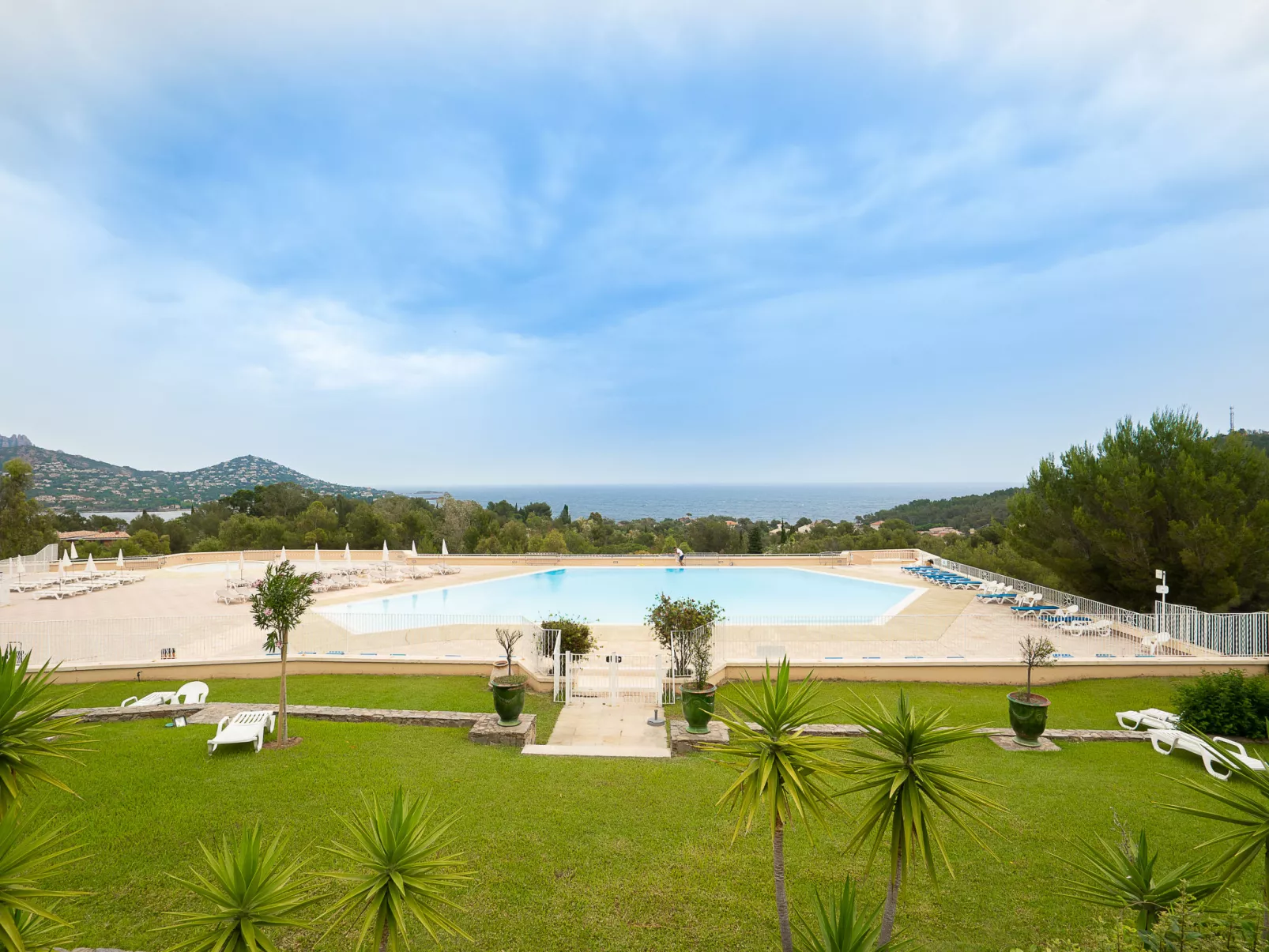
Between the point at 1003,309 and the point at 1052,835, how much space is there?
128 feet

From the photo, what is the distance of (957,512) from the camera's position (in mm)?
68688

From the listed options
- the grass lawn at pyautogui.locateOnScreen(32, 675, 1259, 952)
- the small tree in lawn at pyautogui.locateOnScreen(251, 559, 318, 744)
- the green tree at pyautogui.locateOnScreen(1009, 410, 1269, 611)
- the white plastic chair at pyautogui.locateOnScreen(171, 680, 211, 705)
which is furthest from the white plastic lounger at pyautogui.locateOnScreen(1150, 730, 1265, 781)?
the white plastic chair at pyautogui.locateOnScreen(171, 680, 211, 705)

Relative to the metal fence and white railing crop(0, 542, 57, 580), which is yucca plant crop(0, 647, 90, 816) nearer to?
the metal fence

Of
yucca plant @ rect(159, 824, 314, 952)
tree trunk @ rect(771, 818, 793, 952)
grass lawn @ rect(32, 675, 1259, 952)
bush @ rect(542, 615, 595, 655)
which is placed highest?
yucca plant @ rect(159, 824, 314, 952)

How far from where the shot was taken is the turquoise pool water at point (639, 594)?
21688mm

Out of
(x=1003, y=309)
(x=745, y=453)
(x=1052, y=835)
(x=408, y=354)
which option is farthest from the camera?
(x=745, y=453)

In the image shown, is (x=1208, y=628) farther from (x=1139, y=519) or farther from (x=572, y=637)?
(x=572, y=637)

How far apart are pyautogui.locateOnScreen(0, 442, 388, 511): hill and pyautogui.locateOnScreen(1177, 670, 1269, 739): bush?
69416 millimetres

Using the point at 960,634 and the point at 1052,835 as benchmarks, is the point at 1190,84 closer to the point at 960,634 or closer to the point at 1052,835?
the point at 960,634

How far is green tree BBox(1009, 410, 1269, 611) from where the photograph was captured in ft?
52.4

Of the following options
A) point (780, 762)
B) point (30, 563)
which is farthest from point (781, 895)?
point (30, 563)

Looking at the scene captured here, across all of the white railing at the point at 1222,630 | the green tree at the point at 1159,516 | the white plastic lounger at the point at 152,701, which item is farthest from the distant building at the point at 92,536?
the white railing at the point at 1222,630

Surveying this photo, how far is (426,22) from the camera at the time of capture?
16953mm

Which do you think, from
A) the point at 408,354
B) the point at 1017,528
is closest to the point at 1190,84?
the point at 1017,528
